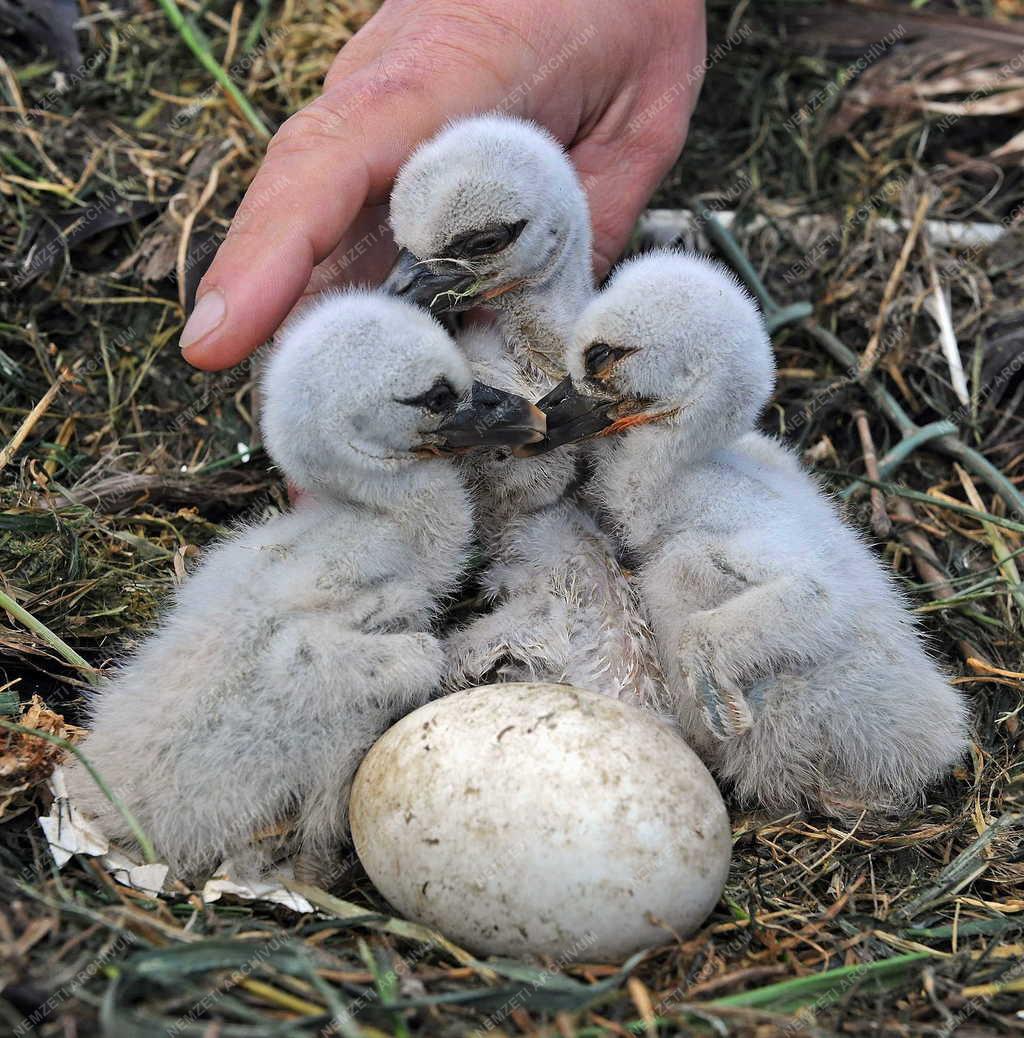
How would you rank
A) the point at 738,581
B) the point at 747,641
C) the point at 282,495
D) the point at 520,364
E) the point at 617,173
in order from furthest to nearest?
the point at 617,173 → the point at 282,495 → the point at 520,364 → the point at 738,581 → the point at 747,641

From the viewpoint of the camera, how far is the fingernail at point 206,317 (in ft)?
8.52

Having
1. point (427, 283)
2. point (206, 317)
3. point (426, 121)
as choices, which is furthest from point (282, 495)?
point (426, 121)

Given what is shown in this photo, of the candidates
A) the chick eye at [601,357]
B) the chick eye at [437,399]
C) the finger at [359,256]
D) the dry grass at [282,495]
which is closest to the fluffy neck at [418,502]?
the chick eye at [437,399]

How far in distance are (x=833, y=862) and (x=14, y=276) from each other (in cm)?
286

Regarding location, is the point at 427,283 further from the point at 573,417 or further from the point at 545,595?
the point at 545,595

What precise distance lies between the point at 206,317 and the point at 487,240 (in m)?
0.69

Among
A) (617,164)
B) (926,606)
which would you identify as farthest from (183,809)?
(617,164)

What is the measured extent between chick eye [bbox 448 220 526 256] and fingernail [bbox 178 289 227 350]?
1.83ft

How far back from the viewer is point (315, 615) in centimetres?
238

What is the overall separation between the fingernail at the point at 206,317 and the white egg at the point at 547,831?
109 centimetres

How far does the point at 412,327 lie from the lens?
8.02 ft

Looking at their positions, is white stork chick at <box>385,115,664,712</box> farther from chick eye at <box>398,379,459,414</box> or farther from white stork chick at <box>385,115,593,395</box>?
chick eye at <box>398,379,459,414</box>

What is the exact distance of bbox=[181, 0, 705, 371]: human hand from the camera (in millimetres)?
2633

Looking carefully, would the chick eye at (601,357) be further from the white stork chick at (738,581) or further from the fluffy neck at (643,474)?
the fluffy neck at (643,474)
